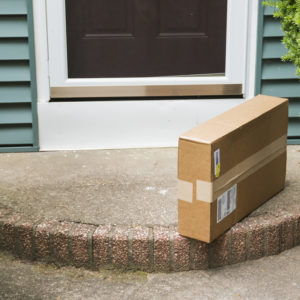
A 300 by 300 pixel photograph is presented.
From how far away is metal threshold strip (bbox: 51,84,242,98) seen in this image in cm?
350

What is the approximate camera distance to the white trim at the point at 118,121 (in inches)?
138

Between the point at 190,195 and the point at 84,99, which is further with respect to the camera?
the point at 84,99

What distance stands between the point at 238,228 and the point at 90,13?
5.64 ft

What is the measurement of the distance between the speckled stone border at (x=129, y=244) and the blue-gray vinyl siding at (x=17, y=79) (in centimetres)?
104

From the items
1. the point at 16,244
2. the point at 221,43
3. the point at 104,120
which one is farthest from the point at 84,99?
the point at 16,244

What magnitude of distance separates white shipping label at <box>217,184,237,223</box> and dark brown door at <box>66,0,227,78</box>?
1.38 meters

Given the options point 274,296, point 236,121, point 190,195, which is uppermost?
point 236,121

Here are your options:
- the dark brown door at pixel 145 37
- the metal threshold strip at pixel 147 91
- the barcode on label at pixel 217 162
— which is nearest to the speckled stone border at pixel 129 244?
the barcode on label at pixel 217 162

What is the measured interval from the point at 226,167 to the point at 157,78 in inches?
52.2

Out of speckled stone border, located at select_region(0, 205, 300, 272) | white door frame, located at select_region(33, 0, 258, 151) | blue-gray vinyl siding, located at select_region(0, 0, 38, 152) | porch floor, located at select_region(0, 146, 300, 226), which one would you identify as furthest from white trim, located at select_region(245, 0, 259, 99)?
blue-gray vinyl siding, located at select_region(0, 0, 38, 152)

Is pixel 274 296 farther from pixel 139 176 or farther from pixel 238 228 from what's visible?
pixel 139 176

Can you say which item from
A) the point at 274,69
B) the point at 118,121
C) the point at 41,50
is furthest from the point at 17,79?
the point at 274,69

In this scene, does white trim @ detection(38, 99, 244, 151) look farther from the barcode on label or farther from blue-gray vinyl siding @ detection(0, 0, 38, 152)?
the barcode on label

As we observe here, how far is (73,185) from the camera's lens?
299cm
